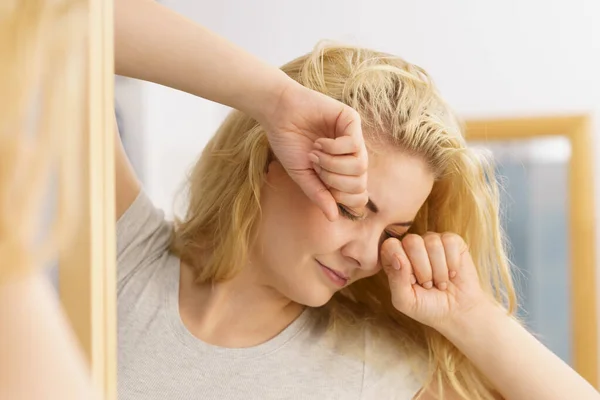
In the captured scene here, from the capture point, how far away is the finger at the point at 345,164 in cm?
64

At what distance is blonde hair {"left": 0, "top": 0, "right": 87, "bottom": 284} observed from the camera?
0.83 ft

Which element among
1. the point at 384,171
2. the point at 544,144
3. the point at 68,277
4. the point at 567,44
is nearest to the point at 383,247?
the point at 384,171

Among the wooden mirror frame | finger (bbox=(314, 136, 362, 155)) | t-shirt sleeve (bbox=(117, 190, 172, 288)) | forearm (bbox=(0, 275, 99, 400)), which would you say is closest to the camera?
forearm (bbox=(0, 275, 99, 400))

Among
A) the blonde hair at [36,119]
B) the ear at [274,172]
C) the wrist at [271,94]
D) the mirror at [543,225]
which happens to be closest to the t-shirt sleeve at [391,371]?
the ear at [274,172]

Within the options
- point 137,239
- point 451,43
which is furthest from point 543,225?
point 137,239

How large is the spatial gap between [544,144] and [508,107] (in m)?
0.12

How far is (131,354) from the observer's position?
0.79 meters

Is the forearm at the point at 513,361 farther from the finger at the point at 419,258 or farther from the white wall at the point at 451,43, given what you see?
the white wall at the point at 451,43

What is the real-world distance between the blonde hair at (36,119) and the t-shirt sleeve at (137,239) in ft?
1.76

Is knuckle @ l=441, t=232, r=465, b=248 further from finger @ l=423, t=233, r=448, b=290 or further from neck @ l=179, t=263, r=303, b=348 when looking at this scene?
neck @ l=179, t=263, r=303, b=348

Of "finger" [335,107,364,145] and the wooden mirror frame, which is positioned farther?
the wooden mirror frame

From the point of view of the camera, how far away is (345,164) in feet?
2.10

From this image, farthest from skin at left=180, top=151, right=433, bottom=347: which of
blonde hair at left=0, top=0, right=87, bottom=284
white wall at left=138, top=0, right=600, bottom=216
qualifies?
white wall at left=138, top=0, right=600, bottom=216

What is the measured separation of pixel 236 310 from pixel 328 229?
16 centimetres
